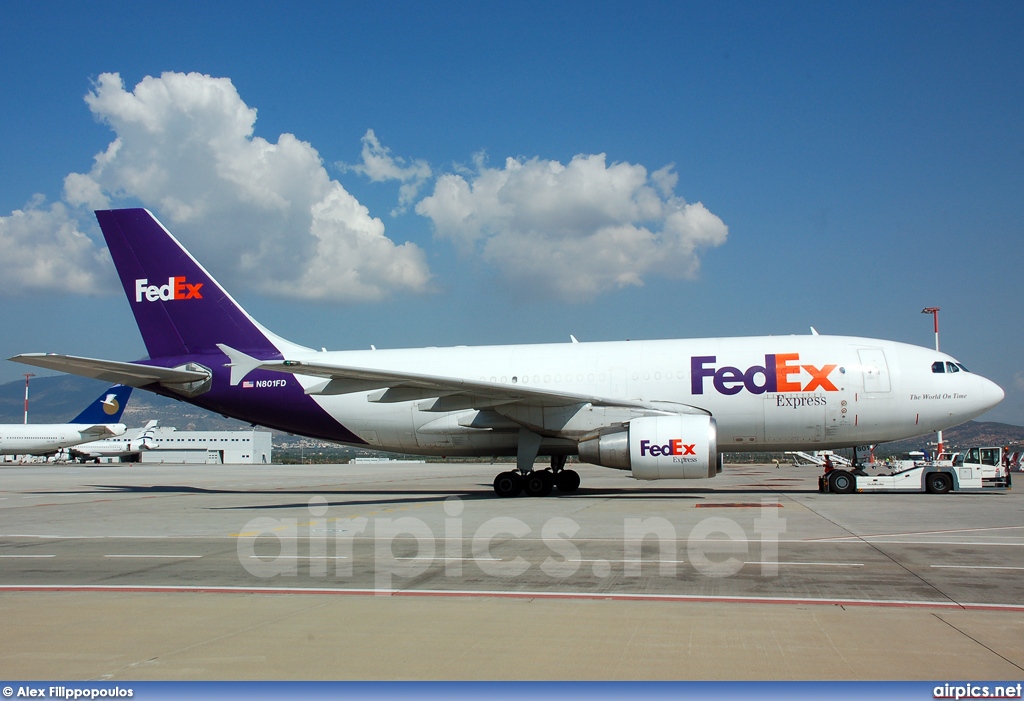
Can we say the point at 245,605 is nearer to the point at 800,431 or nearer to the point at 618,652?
the point at 618,652

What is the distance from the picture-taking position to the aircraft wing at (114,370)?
1814 centimetres

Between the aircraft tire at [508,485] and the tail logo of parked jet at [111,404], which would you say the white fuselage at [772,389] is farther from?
the tail logo of parked jet at [111,404]

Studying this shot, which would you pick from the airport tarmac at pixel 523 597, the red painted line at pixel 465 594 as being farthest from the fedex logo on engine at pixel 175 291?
the red painted line at pixel 465 594

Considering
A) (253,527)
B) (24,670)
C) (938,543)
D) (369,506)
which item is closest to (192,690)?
(24,670)

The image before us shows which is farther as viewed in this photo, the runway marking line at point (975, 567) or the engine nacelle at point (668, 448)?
the engine nacelle at point (668, 448)

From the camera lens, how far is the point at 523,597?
6.99 metres

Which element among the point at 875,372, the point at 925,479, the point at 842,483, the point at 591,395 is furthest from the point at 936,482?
the point at 591,395

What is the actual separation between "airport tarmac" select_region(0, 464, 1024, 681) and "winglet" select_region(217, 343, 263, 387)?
5.93 meters

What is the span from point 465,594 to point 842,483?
596 inches

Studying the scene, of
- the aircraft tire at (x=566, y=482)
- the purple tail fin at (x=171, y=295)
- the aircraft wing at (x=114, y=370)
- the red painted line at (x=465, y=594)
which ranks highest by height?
the purple tail fin at (x=171, y=295)

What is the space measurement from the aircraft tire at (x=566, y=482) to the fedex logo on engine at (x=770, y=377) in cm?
433

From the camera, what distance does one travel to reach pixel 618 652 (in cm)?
512

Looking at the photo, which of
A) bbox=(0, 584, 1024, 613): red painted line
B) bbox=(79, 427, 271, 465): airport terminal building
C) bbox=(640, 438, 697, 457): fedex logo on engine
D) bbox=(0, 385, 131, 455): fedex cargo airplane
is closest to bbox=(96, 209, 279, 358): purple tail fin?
bbox=(640, 438, 697, 457): fedex logo on engine

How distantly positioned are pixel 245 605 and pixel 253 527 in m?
6.95
